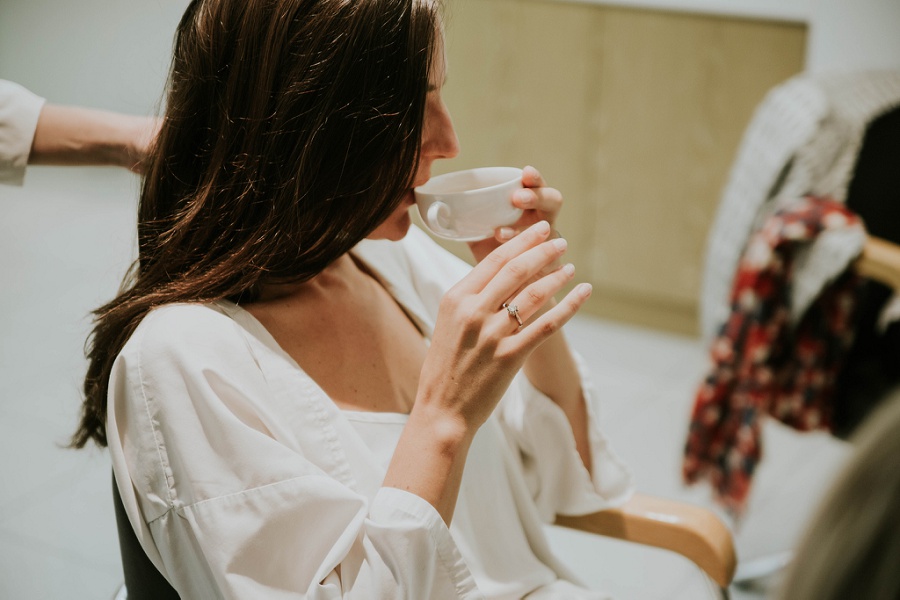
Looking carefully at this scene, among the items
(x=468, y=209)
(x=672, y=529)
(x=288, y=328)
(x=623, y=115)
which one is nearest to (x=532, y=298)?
(x=468, y=209)

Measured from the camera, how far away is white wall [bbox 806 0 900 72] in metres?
2.80

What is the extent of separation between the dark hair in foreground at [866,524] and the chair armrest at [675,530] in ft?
2.57

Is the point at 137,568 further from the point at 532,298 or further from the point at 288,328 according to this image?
the point at 532,298

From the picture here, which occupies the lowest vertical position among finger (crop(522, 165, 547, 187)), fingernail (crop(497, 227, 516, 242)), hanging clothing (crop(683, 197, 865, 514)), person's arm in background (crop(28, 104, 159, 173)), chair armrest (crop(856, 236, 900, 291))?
hanging clothing (crop(683, 197, 865, 514))

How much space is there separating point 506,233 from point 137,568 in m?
0.53

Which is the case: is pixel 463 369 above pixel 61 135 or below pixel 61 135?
below

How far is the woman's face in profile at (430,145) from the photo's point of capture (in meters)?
1.10

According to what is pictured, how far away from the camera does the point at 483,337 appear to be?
989 millimetres

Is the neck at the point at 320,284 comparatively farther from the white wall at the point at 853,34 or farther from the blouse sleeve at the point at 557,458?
the white wall at the point at 853,34

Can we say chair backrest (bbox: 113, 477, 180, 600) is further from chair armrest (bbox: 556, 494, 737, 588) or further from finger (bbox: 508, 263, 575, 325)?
chair armrest (bbox: 556, 494, 737, 588)

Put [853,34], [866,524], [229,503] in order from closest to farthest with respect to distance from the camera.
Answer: [866,524], [229,503], [853,34]

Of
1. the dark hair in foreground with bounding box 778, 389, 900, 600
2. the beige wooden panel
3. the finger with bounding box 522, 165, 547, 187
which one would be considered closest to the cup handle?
the finger with bounding box 522, 165, 547, 187

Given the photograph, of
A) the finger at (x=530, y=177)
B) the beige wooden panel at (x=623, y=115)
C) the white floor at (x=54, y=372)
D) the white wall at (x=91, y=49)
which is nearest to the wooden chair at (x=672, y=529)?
the white floor at (x=54, y=372)

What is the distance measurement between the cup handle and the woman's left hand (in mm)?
76
